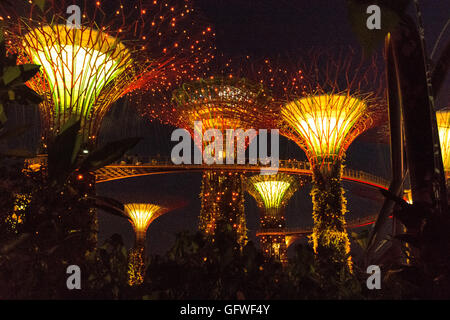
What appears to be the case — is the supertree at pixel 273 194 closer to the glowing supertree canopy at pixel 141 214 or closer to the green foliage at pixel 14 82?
the glowing supertree canopy at pixel 141 214

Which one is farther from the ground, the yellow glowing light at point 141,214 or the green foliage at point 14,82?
the yellow glowing light at point 141,214

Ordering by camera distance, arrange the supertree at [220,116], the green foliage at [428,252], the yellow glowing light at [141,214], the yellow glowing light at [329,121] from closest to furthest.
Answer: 1. the green foliage at [428,252]
2. the yellow glowing light at [329,121]
3. the supertree at [220,116]
4. the yellow glowing light at [141,214]

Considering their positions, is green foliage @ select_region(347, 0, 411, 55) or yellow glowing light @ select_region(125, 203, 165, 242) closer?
green foliage @ select_region(347, 0, 411, 55)

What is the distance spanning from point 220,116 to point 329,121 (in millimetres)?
8410

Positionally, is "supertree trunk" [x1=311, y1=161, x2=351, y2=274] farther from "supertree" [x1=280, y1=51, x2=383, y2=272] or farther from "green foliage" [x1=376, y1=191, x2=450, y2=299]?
"green foliage" [x1=376, y1=191, x2=450, y2=299]

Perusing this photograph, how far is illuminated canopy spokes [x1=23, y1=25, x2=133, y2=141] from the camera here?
9391mm

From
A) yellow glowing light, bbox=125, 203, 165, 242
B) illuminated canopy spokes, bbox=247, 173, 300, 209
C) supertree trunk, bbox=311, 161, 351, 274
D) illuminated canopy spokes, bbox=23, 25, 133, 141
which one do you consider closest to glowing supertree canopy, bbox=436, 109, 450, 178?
supertree trunk, bbox=311, 161, 351, 274

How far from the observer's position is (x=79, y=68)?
421 inches

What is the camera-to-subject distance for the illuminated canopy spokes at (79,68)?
9391 millimetres

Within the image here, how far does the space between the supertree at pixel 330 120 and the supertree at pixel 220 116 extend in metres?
4.97

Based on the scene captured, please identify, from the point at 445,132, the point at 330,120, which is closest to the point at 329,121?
the point at 330,120

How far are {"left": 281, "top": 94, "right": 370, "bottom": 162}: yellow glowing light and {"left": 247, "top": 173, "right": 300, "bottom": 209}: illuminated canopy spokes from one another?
18.3 meters

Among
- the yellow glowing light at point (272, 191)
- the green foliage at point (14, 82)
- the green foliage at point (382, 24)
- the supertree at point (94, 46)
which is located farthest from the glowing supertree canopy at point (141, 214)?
the green foliage at point (382, 24)
